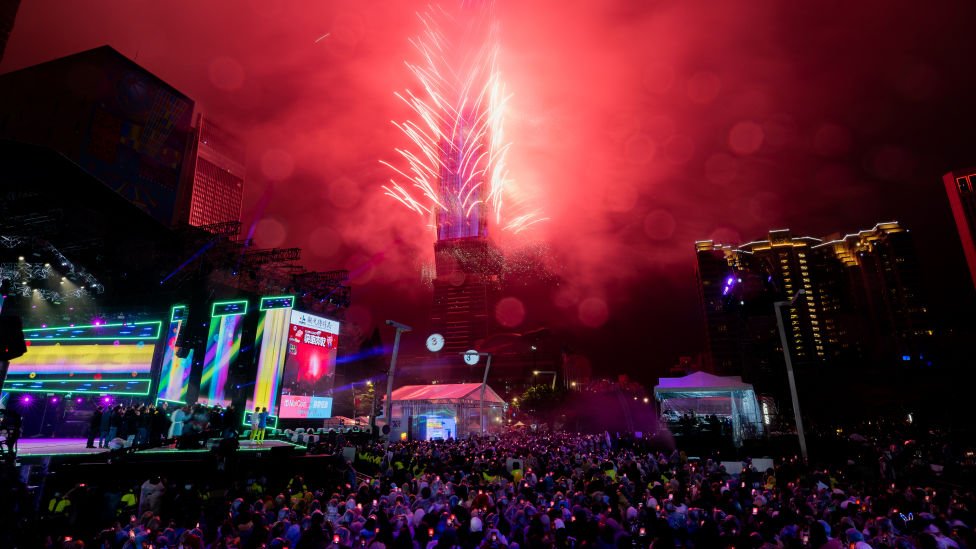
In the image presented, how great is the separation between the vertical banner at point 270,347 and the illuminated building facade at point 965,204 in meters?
64.5

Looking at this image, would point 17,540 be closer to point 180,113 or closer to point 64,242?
point 64,242

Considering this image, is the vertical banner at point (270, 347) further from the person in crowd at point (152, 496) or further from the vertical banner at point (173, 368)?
the person in crowd at point (152, 496)

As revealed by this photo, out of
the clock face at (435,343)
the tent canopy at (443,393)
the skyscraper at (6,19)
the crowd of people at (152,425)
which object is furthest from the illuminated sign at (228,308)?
the skyscraper at (6,19)

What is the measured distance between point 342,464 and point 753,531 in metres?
14.5

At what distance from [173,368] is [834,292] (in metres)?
182

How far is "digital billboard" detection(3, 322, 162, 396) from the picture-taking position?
3238 centimetres

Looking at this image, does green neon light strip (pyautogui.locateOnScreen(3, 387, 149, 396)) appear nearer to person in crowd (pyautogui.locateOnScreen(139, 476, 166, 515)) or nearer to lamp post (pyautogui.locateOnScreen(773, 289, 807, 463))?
person in crowd (pyautogui.locateOnScreen(139, 476, 166, 515))

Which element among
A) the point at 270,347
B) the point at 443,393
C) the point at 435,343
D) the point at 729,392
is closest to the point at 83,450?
the point at 270,347

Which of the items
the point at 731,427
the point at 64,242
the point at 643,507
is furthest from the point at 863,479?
the point at 64,242

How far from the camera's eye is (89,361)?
3312cm

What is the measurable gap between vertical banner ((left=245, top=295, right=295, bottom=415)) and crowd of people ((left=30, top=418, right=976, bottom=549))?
17647 mm

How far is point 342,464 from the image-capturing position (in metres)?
18.8

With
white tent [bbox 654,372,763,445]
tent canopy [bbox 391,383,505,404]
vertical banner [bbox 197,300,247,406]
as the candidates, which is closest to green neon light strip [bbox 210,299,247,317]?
vertical banner [bbox 197,300,247,406]

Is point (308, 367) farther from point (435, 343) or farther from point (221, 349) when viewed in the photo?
point (435, 343)
